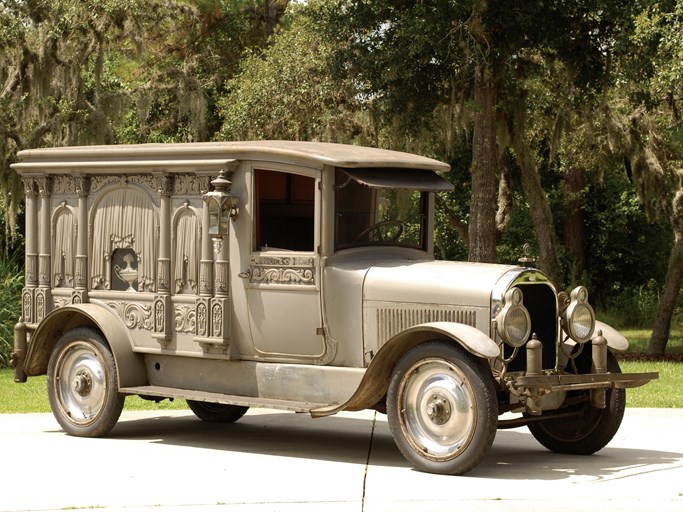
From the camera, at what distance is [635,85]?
20.8 metres

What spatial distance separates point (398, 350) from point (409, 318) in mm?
284

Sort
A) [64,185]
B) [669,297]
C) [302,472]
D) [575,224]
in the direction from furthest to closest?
[575,224], [669,297], [64,185], [302,472]

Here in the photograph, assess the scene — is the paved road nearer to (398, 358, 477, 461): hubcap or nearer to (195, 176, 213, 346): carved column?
(398, 358, 477, 461): hubcap

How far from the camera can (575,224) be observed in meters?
32.0

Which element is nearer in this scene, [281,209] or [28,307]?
[281,209]

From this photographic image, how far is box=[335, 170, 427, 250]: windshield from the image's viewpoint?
1015 centimetres

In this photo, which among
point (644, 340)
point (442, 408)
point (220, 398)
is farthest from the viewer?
point (644, 340)

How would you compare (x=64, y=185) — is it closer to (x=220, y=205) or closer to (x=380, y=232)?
(x=220, y=205)

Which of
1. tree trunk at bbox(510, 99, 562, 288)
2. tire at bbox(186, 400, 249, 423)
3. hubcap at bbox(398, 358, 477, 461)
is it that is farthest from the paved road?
tree trunk at bbox(510, 99, 562, 288)

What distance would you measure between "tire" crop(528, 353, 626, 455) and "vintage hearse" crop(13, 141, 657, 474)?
15mm

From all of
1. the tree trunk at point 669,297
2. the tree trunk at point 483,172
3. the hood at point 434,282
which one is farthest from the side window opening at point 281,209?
the tree trunk at point 669,297

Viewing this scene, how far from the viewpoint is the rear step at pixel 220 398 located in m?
9.86

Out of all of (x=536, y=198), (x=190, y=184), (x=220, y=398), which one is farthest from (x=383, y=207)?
(x=536, y=198)

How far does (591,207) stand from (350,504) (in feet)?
82.9
